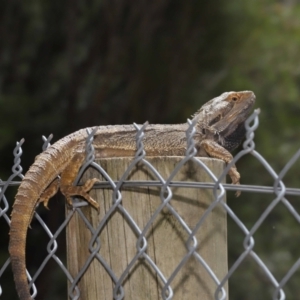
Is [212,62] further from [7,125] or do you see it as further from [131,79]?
[7,125]

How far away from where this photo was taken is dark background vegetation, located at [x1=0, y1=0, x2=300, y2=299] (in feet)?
22.5

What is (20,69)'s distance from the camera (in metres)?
6.91

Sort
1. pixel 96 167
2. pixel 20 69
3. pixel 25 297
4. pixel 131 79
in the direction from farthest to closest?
pixel 131 79
pixel 20 69
pixel 25 297
pixel 96 167

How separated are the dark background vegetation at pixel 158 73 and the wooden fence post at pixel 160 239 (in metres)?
4.34

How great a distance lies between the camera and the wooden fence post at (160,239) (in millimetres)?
1913

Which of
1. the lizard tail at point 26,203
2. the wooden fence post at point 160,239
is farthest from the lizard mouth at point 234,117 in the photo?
the wooden fence post at point 160,239

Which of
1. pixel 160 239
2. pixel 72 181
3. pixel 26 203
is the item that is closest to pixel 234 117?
pixel 72 181

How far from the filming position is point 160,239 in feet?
6.31

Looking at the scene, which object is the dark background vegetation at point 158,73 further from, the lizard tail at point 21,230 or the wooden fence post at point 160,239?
the wooden fence post at point 160,239

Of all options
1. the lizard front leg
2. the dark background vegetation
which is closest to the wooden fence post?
the lizard front leg

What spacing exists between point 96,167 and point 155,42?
5729mm

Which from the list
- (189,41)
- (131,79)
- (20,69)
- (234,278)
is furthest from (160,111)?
(234,278)

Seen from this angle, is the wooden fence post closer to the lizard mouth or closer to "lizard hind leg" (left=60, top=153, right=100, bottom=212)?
→ "lizard hind leg" (left=60, top=153, right=100, bottom=212)

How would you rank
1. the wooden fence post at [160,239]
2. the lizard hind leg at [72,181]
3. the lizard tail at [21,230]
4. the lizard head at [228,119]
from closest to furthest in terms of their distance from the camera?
the wooden fence post at [160,239]
the lizard hind leg at [72,181]
the lizard tail at [21,230]
the lizard head at [228,119]
